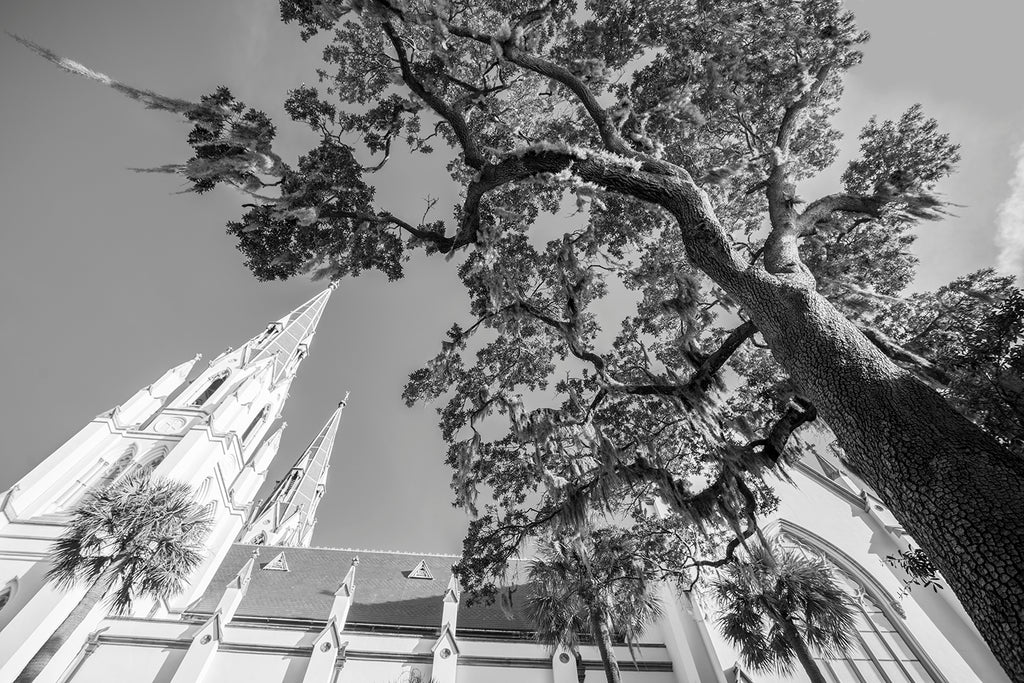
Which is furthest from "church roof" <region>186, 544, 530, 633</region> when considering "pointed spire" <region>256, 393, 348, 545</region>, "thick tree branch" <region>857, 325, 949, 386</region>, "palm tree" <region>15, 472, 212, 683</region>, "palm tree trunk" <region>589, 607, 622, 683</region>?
"thick tree branch" <region>857, 325, 949, 386</region>

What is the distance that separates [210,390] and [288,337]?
1046 cm

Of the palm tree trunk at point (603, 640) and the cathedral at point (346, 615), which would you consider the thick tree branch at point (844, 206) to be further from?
the cathedral at point (346, 615)

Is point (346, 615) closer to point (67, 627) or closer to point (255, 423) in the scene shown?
point (67, 627)

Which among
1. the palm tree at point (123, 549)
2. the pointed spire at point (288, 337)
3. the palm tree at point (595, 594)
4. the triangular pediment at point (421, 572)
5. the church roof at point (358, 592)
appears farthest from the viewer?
the pointed spire at point (288, 337)

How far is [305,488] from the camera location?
51.3m

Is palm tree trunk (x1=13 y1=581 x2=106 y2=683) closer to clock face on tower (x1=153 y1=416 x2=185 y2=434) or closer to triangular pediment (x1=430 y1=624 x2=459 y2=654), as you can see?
triangular pediment (x1=430 y1=624 x2=459 y2=654)

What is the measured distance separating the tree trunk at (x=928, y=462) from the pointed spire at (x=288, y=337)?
4273 centimetres

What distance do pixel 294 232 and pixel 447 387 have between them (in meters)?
4.76

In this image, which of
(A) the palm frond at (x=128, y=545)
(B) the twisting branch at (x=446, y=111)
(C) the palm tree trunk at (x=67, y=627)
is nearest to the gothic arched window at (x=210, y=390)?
(A) the palm frond at (x=128, y=545)

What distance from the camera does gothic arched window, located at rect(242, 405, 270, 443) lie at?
35.1 meters

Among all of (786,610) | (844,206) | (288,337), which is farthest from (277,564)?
(844,206)

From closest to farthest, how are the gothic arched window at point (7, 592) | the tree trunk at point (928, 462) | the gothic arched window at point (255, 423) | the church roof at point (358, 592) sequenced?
the tree trunk at point (928, 462) → the gothic arched window at point (7, 592) → the church roof at point (358, 592) → the gothic arched window at point (255, 423)

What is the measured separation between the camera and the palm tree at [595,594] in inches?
470

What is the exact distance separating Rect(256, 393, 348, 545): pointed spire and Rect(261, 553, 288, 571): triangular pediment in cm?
1746
